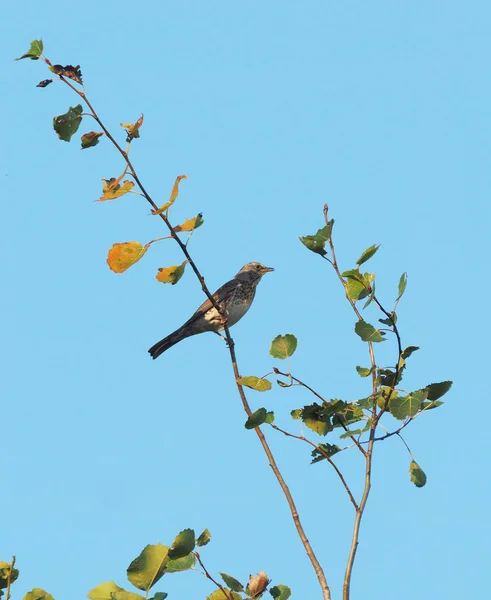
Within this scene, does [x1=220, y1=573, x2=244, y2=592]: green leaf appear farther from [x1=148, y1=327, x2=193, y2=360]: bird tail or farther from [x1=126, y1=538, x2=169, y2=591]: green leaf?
[x1=148, y1=327, x2=193, y2=360]: bird tail

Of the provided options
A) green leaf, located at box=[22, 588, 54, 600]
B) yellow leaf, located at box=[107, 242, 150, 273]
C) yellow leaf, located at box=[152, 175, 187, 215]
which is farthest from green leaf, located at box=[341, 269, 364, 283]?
green leaf, located at box=[22, 588, 54, 600]

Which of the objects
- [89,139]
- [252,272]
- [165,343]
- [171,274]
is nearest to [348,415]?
[171,274]

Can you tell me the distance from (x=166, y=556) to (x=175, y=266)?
1.78 m

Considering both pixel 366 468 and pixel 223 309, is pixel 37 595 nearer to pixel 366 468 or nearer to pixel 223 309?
pixel 366 468

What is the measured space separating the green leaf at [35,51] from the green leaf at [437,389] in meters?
2.14

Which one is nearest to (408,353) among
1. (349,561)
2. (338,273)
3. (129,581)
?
(338,273)

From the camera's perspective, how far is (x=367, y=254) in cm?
373

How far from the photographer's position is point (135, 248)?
164 inches

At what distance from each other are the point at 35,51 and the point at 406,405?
7.04ft

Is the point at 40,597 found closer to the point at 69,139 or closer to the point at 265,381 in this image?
the point at 265,381

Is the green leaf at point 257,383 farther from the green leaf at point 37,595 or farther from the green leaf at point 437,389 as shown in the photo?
the green leaf at point 37,595

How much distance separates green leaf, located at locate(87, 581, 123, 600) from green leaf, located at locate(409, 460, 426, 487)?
1.43 meters

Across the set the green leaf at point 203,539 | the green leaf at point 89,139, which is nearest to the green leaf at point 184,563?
the green leaf at point 203,539

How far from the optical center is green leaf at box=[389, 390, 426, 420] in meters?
3.63
